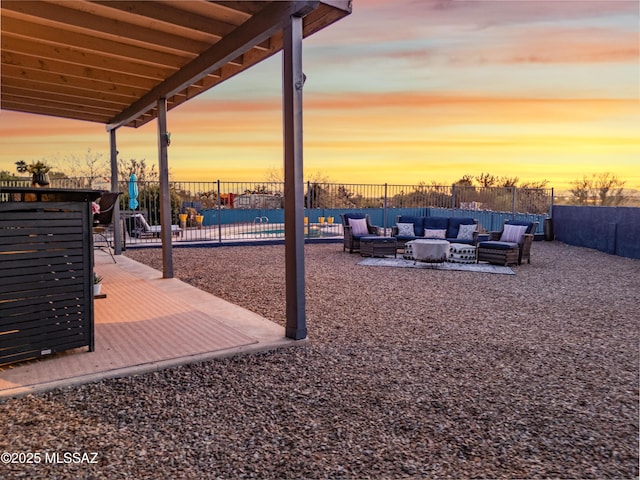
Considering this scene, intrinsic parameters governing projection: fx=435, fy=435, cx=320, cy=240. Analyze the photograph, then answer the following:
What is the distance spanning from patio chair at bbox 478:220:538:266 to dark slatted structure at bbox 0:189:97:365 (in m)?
7.21

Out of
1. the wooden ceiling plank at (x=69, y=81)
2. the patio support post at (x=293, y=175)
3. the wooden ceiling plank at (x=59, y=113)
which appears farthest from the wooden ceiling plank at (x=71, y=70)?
the patio support post at (x=293, y=175)

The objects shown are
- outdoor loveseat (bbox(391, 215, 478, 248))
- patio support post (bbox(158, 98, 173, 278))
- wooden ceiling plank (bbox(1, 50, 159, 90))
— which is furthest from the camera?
outdoor loveseat (bbox(391, 215, 478, 248))

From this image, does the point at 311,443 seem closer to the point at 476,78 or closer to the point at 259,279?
the point at 259,279

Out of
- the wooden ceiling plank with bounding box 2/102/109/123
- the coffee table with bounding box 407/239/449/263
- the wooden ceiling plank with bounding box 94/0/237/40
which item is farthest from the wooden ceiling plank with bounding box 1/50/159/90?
the coffee table with bounding box 407/239/449/263

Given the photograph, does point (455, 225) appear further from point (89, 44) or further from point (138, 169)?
point (138, 169)

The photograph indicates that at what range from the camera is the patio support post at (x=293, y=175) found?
3281 mm

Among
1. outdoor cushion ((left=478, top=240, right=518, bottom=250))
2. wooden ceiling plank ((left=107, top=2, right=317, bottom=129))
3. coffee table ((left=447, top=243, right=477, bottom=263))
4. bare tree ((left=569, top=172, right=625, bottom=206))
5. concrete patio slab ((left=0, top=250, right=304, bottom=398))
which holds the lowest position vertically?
concrete patio slab ((left=0, top=250, right=304, bottom=398))

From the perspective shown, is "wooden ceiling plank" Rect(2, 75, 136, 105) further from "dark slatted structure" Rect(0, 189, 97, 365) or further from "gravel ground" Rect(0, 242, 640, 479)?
"gravel ground" Rect(0, 242, 640, 479)

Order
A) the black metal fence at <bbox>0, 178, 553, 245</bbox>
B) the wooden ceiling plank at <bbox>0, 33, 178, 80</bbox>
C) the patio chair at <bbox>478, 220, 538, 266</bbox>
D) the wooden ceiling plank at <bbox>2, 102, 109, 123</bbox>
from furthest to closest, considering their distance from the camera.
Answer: the black metal fence at <bbox>0, 178, 553, 245</bbox>
the patio chair at <bbox>478, 220, 538, 266</bbox>
the wooden ceiling plank at <bbox>2, 102, 109, 123</bbox>
the wooden ceiling plank at <bbox>0, 33, 178, 80</bbox>

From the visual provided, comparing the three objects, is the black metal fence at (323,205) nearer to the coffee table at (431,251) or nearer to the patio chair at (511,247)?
the patio chair at (511,247)

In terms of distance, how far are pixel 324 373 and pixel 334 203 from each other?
12.5 metres

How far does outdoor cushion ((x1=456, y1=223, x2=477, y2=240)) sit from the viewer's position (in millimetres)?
9281

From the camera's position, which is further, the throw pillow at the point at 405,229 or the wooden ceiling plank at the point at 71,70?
the throw pillow at the point at 405,229

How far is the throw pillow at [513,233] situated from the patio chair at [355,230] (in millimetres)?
2776
